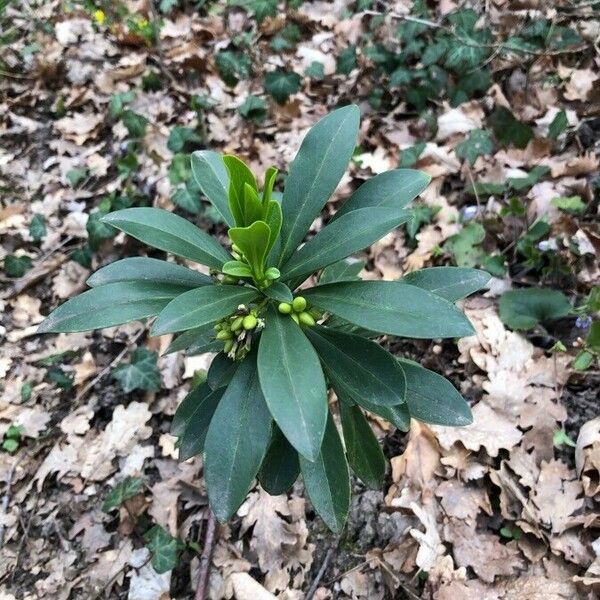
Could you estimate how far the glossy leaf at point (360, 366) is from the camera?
122 centimetres

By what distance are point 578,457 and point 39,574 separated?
6.62 feet

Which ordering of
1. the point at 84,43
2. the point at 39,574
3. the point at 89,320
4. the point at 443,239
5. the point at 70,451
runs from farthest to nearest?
the point at 84,43, the point at 443,239, the point at 70,451, the point at 39,574, the point at 89,320

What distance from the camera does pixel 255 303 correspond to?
4.67 feet

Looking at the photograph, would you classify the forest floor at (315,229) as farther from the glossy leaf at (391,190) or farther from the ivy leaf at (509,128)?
the glossy leaf at (391,190)

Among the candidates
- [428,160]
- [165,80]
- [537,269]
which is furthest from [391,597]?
[165,80]

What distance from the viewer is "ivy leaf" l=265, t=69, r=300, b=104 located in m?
3.26

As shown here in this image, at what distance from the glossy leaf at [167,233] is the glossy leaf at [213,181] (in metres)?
0.11

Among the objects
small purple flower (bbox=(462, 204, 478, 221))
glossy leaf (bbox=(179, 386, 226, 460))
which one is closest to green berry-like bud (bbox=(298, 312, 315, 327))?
glossy leaf (bbox=(179, 386, 226, 460))

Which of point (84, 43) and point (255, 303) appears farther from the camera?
point (84, 43)

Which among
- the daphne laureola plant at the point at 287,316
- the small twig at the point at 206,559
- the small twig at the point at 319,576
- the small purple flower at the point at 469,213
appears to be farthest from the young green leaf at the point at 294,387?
the small purple flower at the point at 469,213

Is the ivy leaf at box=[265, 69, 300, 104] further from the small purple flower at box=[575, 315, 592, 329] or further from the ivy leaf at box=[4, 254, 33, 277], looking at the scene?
the small purple flower at box=[575, 315, 592, 329]

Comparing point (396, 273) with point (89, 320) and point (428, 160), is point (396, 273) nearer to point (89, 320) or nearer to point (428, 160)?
point (428, 160)

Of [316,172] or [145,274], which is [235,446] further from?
[316,172]

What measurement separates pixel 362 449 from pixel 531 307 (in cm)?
108
